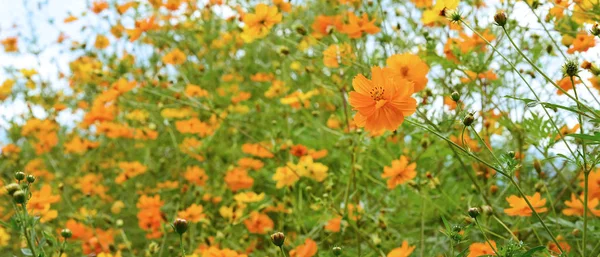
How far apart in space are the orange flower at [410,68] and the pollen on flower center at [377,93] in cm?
17

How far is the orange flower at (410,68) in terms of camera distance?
86 centimetres

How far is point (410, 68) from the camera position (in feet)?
2.83

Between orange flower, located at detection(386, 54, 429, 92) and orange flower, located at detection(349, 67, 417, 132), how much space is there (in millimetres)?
157

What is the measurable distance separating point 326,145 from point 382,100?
103 cm

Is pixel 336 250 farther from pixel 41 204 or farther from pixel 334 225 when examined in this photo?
pixel 41 204

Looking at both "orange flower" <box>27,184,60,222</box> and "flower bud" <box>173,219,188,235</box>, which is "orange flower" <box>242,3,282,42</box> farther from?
"flower bud" <box>173,219,188,235</box>

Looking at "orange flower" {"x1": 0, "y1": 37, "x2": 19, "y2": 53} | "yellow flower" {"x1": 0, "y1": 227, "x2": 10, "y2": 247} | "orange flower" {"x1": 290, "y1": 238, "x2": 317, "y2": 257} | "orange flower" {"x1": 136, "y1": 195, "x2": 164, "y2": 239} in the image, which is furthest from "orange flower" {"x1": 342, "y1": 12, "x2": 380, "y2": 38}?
"orange flower" {"x1": 0, "y1": 37, "x2": 19, "y2": 53}

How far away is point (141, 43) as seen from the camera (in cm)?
250

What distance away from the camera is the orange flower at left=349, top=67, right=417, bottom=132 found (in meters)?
0.68

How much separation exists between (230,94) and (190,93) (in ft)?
1.10

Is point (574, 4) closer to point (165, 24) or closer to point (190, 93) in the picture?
point (190, 93)

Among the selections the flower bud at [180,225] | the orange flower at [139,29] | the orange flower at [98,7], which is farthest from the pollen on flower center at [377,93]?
the orange flower at [98,7]

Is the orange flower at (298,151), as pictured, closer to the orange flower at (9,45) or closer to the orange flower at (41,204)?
the orange flower at (41,204)

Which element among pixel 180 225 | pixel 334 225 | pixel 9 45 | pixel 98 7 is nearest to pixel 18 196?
pixel 180 225
